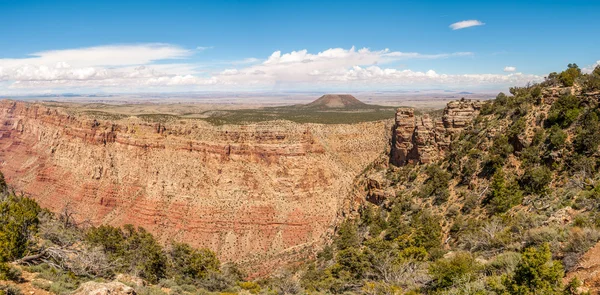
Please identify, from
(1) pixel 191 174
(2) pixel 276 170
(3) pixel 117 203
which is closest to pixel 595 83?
(2) pixel 276 170

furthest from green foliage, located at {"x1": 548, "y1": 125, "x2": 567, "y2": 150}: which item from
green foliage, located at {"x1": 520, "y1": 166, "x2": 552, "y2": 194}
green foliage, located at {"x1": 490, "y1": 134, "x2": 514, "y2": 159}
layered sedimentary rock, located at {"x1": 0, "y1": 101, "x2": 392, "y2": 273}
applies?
layered sedimentary rock, located at {"x1": 0, "y1": 101, "x2": 392, "y2": 273}

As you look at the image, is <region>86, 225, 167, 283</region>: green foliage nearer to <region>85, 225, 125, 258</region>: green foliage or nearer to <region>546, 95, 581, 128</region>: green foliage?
<region>85, 225, 125, 258</region>: green foliage

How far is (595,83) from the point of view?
27.5 metres

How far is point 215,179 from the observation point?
57031 millimetres

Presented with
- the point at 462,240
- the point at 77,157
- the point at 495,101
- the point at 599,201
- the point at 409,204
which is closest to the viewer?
the point at 599,201

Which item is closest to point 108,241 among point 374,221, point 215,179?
point 374,221

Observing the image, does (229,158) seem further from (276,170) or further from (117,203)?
(117,203)

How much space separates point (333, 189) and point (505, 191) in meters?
35.1

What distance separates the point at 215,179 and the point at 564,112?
151 feet

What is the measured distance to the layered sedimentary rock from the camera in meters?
50.6

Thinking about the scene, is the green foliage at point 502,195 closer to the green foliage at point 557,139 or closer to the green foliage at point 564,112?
the green foliage at point 557,139

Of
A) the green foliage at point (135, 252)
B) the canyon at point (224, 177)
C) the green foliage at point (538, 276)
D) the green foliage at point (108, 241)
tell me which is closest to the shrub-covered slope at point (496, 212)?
the green foliage at point (538, 276)

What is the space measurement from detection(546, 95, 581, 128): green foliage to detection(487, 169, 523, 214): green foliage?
6.34 m

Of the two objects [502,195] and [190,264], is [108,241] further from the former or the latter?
[502,195]
